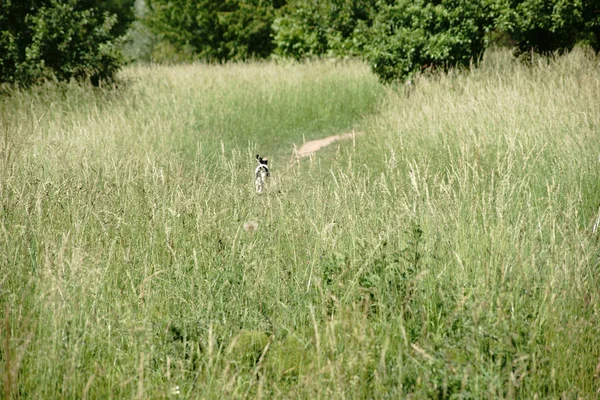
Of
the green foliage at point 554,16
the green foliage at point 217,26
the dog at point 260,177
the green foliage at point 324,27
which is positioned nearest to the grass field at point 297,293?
the dog at point 260,177

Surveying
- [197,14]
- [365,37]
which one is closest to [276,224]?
[365,37]

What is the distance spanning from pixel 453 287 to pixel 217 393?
1452mm

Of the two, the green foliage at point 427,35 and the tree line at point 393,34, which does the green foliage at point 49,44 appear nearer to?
the tree line at point 393,34

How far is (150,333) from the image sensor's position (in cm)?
291

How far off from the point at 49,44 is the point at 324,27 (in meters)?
9.06

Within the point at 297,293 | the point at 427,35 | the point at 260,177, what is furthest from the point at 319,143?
the point at 297,293

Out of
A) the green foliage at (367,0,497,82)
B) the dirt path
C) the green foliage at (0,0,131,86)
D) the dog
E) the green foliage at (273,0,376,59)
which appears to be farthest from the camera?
the green foliage at (273,0,376,59)

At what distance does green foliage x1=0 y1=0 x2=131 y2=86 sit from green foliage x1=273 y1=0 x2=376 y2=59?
20.2 feet

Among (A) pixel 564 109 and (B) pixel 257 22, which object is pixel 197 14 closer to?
(B) pixel 257 22

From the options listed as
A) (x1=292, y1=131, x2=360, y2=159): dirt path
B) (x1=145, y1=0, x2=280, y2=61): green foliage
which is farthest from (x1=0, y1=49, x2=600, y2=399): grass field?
(x1=145, y1=0, x2=280, y2=61): green foliage

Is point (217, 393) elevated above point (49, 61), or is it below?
below

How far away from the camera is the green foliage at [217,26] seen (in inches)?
1039

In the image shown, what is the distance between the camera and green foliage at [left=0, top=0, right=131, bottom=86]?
33.8 feet

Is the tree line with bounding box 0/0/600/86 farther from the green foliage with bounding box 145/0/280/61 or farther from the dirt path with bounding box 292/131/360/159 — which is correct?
the green foliage with bounding box 145/0/280/61
